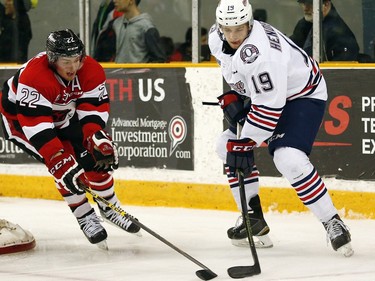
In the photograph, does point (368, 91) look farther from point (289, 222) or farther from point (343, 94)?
point (289, 222)

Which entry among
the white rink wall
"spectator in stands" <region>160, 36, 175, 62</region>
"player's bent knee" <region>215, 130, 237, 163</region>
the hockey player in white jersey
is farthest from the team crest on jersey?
"spectator in stands" <region>160, 36, 175, 62</region>

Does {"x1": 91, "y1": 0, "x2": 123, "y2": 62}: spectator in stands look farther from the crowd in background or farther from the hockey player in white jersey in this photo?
the hockey player in white jersey

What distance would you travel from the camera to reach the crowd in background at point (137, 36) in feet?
19.7

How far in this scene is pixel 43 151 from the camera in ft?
15.5

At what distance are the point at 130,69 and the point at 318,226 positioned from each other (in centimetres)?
176

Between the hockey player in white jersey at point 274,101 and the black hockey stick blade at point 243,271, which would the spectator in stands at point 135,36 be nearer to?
the hockey player in white jersey at point 274,101

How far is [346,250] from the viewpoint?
180 inches

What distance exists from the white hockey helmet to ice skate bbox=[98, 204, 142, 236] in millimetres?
1207

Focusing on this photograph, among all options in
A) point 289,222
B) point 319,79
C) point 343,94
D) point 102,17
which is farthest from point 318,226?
point 102,17

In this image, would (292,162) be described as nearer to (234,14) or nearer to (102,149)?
(234,14)

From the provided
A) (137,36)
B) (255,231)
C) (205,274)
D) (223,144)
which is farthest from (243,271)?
(137,36)

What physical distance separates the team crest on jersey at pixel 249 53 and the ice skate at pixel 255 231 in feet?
2.72

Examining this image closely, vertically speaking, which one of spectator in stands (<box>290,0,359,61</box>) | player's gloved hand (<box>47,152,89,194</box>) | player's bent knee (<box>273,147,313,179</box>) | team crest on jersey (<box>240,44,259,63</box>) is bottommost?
player's gloved hand (<box>47,152,89,194</box>)

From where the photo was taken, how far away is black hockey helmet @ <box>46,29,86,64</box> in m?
4.62
